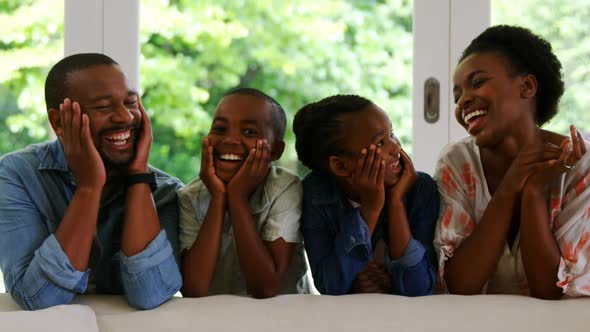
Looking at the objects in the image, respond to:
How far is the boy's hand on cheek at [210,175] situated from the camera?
1910 mm

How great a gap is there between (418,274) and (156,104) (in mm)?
1397

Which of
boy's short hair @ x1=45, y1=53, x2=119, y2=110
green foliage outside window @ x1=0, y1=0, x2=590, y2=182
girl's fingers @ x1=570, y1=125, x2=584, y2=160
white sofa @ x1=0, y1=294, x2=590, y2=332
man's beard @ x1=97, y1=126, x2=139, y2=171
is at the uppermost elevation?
green foliage outside window @ x1=0, y1=0, x2=590, y2=182

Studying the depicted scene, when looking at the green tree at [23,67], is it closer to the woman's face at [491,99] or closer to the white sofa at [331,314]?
the white sofa at [331,314]

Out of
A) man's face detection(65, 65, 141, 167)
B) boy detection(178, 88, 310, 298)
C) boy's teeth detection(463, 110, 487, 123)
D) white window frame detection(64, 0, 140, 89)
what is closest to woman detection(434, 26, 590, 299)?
boy's teeth detection(463, 110, 487, 123)

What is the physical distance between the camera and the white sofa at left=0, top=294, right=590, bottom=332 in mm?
1608

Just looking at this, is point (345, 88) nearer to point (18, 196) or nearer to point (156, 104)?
point (156, 104)

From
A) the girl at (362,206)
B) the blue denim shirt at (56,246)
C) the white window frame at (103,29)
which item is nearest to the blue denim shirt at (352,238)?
the girl at (362,206)

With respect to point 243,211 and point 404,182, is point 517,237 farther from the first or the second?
point 243,211

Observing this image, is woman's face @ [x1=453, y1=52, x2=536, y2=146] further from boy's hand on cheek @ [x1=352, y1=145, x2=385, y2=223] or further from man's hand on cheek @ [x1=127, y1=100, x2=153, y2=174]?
man's hand on cheek @ [x1=127, y1=100, x2=153, y2=174]

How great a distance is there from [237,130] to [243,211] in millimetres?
205

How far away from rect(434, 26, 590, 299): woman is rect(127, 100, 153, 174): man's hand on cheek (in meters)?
0.66

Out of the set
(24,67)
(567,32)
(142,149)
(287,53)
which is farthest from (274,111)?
(567,32)

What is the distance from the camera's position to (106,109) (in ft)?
6.05

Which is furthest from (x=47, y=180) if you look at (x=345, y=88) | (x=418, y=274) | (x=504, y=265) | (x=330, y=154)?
(x=345, y=88)
